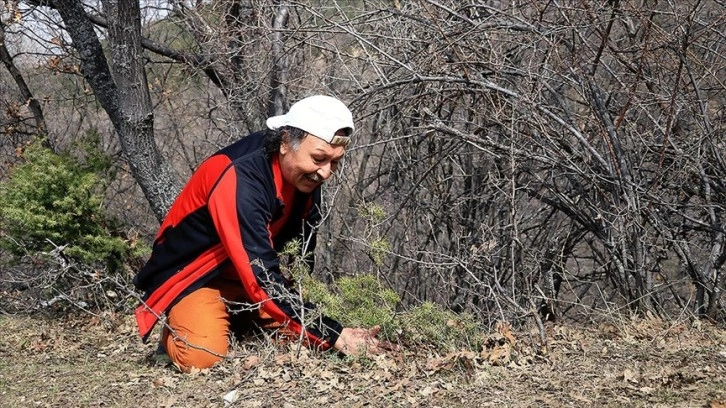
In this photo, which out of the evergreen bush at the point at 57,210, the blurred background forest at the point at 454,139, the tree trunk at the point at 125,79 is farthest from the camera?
the evergreen bush at the point at 57,210

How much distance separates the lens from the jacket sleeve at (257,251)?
462 centimetres

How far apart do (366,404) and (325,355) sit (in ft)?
2.18

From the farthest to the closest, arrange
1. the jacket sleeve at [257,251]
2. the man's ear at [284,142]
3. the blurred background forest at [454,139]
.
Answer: the blurred background forest at [454,139] < the man's ear at [284,142] < the jacket sleeve at [257,251]

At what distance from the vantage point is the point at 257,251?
4.64 metres

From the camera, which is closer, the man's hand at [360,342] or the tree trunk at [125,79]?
the man's hand at [360,342]

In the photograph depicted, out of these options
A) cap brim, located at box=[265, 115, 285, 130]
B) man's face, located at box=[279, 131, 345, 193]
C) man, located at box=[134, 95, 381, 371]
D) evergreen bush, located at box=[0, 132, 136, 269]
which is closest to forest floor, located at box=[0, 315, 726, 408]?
man, located at box=[134, 95, 381, 371]

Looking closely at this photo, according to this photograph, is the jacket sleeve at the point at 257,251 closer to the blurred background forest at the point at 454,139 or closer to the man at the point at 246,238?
the man at the point at 246,238

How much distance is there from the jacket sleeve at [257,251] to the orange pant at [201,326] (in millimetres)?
416

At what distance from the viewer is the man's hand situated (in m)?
4.77

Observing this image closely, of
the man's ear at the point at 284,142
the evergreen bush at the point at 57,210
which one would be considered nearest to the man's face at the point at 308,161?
the man's ear at the point at 284,142

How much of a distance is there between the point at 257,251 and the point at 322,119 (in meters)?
0.79

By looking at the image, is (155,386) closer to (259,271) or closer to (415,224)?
(259,271)

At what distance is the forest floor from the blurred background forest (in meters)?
0.31

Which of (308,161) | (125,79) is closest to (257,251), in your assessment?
(308,161)
